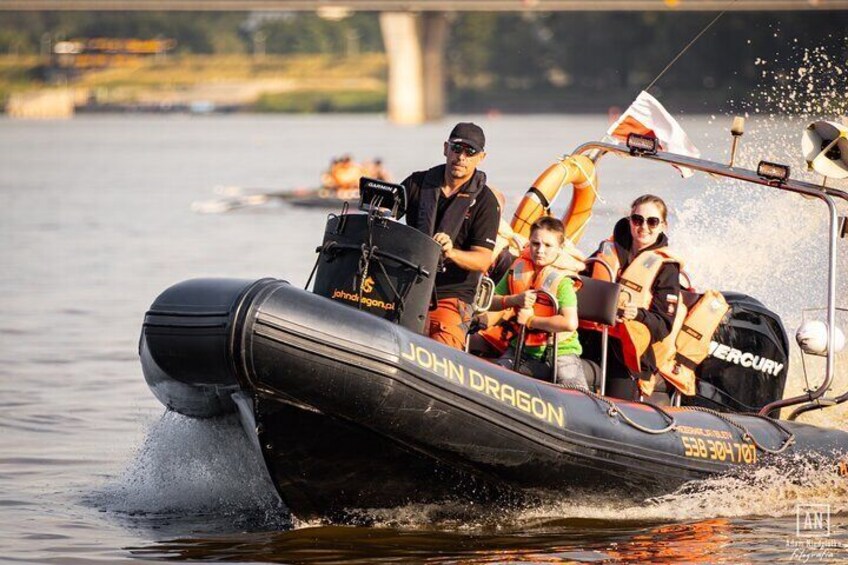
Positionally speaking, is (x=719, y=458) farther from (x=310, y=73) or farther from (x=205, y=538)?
(x=310, y=73)

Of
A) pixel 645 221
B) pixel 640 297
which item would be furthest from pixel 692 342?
pixel 645 221

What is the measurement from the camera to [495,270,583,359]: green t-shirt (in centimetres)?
785

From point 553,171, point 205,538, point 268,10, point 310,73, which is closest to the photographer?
point 205,538

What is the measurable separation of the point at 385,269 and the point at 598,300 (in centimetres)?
121

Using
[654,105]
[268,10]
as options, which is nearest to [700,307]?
[654,105]

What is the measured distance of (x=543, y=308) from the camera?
310 inches

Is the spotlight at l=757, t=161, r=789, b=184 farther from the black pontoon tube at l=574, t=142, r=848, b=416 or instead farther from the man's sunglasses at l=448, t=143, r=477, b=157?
the man's sunglasses at l=448, t=143, r=477, b=157

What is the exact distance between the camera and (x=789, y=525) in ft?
27.0

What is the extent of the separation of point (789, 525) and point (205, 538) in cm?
285

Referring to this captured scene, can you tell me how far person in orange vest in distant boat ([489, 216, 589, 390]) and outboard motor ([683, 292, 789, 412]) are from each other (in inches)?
38.8

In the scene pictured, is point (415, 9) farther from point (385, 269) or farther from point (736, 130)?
point (385, 269)

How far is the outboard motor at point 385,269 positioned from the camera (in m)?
7.36

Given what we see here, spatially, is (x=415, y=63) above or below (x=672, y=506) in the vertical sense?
above

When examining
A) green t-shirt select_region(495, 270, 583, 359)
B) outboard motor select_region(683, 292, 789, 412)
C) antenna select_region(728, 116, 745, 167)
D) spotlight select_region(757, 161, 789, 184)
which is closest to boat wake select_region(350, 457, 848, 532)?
outboard motor select_region(683, 292, 789, 412)
